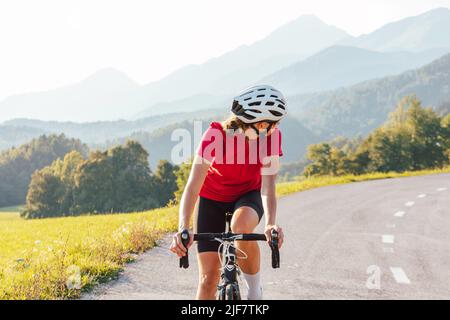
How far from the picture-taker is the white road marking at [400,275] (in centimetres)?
691

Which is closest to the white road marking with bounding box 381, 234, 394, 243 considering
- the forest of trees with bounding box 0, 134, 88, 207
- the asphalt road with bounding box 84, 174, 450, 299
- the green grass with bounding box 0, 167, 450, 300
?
the asphalt road with bounding box 84, 174, 450, 299

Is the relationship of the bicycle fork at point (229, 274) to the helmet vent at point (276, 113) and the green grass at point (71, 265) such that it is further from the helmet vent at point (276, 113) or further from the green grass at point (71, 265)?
the green grass at point (71, 265)

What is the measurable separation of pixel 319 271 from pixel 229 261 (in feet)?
13.8

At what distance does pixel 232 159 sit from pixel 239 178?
18 cm

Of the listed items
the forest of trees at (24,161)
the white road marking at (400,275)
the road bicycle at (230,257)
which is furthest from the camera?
the forest of trees at (24,161)

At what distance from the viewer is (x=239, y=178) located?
3.96m

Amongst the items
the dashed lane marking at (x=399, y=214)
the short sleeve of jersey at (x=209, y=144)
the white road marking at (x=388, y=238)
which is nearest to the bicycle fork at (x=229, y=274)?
the short sleeve of jersey at (x=209, y=144)

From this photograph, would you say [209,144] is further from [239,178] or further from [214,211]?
[214,211]

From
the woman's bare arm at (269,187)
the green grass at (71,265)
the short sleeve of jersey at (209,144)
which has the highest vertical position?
the short sleeve of jersey at (209,144)

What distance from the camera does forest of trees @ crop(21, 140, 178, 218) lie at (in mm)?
90000

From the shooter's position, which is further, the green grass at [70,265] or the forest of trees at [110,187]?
the forest of trees at [110,187]

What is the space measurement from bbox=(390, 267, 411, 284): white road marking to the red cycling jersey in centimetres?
366

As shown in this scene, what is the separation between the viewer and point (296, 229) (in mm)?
11508
